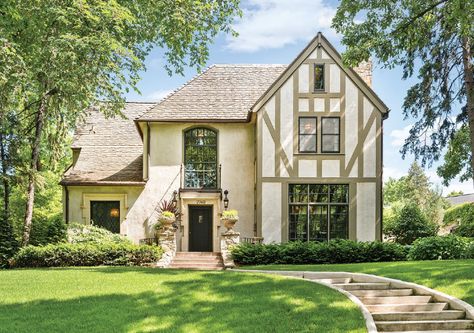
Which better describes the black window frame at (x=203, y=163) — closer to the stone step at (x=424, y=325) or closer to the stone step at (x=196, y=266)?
the stone step at (x=196, y=266)

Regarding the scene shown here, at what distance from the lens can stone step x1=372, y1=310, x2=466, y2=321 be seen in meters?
9.07

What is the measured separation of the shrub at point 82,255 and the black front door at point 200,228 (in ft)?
11.8

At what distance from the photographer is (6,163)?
70.3ft

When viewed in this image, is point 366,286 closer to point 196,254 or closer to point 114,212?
point 196,254

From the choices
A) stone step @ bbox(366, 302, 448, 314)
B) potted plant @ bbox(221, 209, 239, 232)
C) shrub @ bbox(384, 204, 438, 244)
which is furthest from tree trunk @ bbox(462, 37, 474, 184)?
potted plant @ bbox(221, 209, 239, 232)

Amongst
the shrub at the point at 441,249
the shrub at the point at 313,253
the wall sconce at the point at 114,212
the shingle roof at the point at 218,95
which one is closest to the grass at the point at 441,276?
the shrub at the point at 441,249

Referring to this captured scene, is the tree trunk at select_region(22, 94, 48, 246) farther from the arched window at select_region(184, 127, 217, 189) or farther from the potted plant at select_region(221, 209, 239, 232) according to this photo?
the potted plant at select_region(221, 209, 239, 232)

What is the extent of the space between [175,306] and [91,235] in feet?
39.6

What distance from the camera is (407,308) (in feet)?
31.6

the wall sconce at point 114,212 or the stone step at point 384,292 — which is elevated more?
the wall sconce at point 114,212

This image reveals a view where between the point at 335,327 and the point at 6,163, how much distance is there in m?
18.2

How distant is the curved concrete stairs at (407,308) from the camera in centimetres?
879

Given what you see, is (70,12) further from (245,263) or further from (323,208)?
(323,208)

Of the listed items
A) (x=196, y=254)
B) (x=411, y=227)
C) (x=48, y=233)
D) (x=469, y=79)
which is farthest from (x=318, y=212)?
(x=48, y=233)
